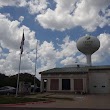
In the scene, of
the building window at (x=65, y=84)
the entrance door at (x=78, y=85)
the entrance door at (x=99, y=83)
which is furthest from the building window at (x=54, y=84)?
the entrance door at (x=99, y=83)

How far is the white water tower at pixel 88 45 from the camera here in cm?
6378

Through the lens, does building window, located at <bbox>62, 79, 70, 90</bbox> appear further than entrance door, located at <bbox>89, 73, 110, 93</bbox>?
No

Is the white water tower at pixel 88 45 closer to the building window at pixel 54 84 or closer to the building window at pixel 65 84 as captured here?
the building window at pixel 65 84

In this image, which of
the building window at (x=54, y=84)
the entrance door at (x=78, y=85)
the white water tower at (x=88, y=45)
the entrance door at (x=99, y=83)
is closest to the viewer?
the entrance door at (x=78, y=85)

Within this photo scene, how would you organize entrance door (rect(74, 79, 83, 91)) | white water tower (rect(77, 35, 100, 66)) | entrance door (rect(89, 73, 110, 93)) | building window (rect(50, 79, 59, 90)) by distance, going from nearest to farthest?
entrance door (rect(74, 79, 83, 91)) < entrance door (rect(89, 73, 110, 93)) < building window (rect(50, 79, 59, 90)) < white water tower (rect(77, 35, 100, 66))

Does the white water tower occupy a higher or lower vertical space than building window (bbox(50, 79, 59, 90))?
higher

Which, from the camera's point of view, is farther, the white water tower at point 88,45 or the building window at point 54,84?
the white water tower at point 88,45

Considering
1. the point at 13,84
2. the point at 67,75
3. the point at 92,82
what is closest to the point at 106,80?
the point at 92,82

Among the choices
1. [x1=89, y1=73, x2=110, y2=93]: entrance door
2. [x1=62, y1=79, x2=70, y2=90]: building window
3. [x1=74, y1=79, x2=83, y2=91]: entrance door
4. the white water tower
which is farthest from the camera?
the white water tower

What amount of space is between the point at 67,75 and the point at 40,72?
6.22 meters

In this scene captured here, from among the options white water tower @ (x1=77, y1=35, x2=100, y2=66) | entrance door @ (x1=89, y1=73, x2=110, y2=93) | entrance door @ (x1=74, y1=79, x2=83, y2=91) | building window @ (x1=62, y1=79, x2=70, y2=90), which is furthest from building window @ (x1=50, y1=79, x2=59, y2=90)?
white water tower @ (x1=77, y1=35, x2=100, y2=66)

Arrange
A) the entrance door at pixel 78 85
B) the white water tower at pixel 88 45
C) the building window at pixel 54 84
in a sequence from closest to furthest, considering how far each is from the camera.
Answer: the entrance door at pixel 78 85, the building window at pixel 54 84, the white water tower at pixel 88 45

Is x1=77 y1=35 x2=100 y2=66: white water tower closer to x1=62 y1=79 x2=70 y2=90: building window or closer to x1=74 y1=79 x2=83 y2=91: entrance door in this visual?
x1=62 y1=79 x2=70 y2=90: building window

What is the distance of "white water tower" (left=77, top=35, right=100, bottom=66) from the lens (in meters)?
63.8
